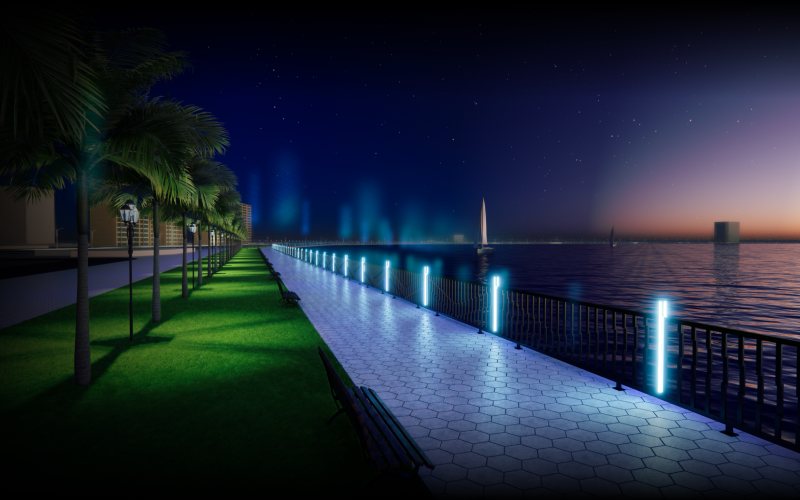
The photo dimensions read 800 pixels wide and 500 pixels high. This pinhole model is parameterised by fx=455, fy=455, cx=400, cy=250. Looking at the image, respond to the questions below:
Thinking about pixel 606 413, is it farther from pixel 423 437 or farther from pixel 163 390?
pixel 163 390

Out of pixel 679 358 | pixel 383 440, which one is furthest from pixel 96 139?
pixel 679 358

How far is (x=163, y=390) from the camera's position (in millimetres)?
6590

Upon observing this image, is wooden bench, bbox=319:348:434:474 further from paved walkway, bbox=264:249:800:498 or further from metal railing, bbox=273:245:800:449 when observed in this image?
metal railing, bbox=273:245:800:449

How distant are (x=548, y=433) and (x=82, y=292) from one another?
21.9ft

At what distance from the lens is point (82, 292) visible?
668 centimetres

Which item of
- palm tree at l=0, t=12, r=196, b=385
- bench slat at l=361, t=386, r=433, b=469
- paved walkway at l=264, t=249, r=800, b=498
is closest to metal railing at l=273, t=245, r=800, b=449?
paved walkway at l=264, t=249, r=800, b=498

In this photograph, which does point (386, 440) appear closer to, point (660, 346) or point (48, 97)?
point (48, 97)

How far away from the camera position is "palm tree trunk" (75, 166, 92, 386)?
21.9 ft

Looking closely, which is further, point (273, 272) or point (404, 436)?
point (273, 272)


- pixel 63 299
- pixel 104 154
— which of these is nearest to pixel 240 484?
pixel 104 154

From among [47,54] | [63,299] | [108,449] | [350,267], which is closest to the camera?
[47,54]

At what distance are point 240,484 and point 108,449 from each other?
174 centimetres

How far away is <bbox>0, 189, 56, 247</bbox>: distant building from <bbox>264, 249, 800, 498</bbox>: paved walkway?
4242 inches

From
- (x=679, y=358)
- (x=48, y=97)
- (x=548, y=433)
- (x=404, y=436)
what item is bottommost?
(x=548, y=433)
